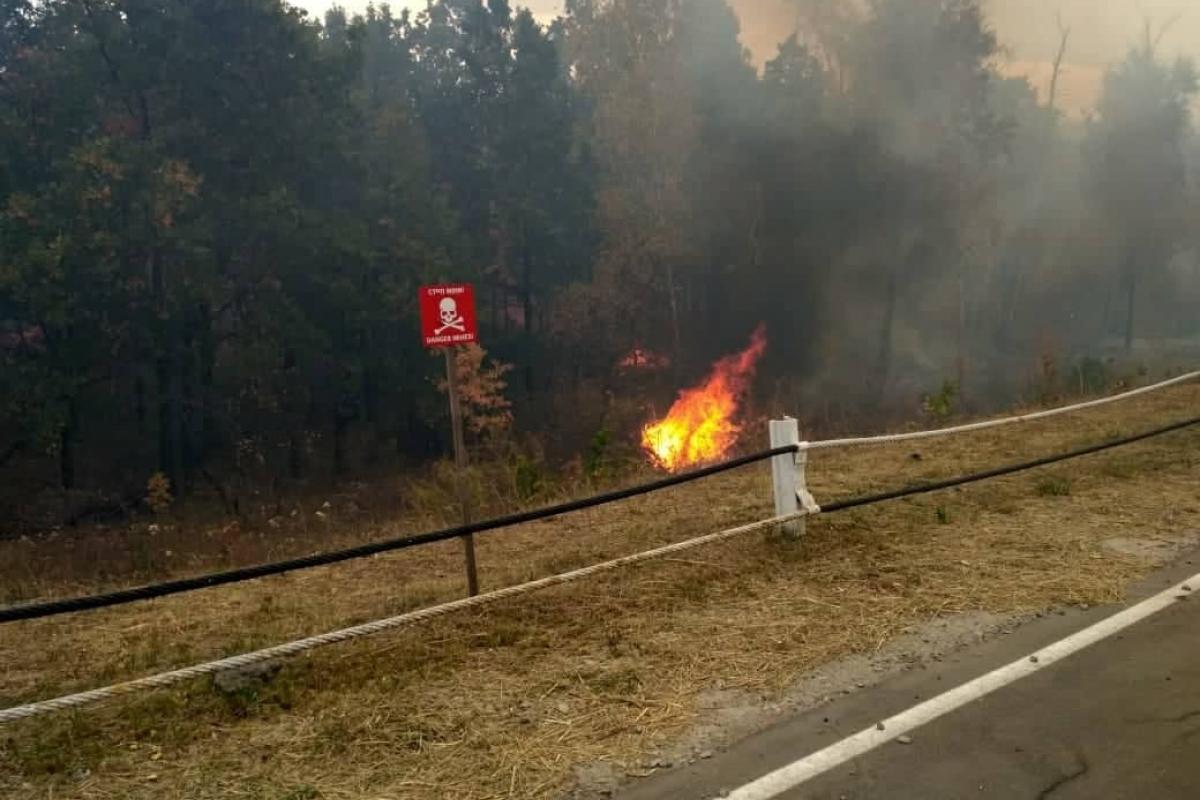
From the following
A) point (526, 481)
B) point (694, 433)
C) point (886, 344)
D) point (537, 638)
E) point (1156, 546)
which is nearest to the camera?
point (537, 638)

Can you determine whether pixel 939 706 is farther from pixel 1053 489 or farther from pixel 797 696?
pixel 1053 489

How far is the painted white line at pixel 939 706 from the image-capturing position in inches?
131

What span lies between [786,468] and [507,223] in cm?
2837

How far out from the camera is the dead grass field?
3650 mm

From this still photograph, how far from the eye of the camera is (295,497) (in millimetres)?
23312

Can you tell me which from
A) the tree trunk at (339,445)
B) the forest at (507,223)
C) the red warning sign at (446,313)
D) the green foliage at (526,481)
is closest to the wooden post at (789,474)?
the red warning sign at (446,313)

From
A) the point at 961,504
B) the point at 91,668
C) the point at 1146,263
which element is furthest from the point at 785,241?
the point at 91,668

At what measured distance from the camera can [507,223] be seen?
33188 mm

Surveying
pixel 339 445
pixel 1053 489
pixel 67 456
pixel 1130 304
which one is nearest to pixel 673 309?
pixel 339 445

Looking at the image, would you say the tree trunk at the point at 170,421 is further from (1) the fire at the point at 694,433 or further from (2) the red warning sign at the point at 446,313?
(2) the red warning sign at the point at 446,313

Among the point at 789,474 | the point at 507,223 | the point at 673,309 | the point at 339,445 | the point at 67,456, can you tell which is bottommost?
the point at 339,445

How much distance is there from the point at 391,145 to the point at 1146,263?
46.8 meters

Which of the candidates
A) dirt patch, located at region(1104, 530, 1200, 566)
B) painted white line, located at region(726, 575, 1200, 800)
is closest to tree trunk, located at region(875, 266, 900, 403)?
dirt patch, located at region(1104, 530, 1200, 566)

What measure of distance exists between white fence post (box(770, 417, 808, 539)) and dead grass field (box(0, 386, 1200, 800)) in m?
0.31
